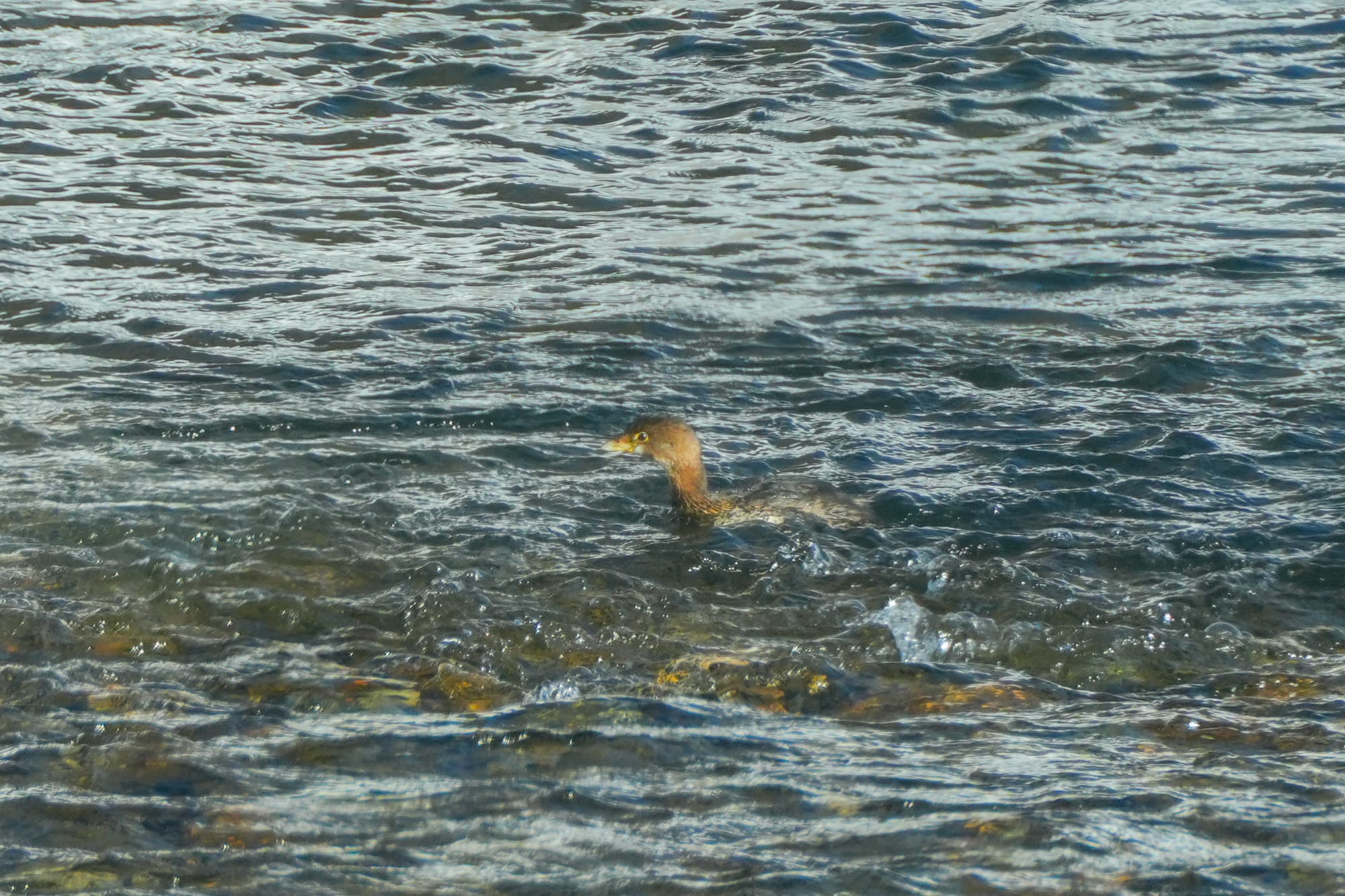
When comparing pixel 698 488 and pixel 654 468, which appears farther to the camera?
pixel 654 468

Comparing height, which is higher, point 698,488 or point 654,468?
point 698,488

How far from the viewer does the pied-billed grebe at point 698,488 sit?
9000 millimetres


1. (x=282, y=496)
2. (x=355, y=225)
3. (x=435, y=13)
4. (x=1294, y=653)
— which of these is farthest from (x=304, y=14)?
(x=1294, y=653)

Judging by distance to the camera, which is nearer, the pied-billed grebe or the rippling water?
the rippling water

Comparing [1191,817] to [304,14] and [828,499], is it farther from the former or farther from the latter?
[304,14]

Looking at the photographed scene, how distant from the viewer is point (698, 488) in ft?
30.4

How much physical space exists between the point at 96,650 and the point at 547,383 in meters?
4.31

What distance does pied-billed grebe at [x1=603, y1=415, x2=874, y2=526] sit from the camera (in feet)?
29.5

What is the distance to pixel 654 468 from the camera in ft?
33.1

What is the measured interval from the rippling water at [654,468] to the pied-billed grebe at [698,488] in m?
0.20

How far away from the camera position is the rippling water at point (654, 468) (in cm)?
562

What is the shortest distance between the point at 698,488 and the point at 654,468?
0.86 metres

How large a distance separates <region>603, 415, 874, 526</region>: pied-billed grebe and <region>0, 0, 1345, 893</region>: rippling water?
20 centimetres

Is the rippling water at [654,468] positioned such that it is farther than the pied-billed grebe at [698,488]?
No
